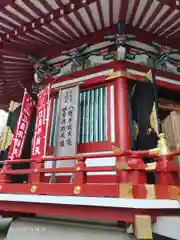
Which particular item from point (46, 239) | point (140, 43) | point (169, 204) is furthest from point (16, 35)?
point (169, 204)

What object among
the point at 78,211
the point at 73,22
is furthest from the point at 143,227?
the point at 73,22

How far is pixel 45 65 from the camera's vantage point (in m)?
5.50

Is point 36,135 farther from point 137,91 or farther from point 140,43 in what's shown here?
point 140,43

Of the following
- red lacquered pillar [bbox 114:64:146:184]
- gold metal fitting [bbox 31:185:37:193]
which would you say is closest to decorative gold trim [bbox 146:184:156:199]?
red lacquered pillar [bbox 114:64:146:184]

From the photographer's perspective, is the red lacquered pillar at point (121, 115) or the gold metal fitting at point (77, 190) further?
the red lacquered pillar at point (121, 115)

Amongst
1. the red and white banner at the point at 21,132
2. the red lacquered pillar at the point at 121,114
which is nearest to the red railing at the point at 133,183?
the red lacquered pillar at the point at 121,114

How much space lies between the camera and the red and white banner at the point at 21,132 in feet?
15.7

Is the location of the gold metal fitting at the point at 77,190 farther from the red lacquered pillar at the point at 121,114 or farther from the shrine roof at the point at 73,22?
the shrine roof at the point at 73,22

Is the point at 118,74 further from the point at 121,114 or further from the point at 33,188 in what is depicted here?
the point at 33,188

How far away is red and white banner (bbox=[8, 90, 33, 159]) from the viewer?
4777mm

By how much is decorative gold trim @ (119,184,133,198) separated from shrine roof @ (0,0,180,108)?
3.18 metres

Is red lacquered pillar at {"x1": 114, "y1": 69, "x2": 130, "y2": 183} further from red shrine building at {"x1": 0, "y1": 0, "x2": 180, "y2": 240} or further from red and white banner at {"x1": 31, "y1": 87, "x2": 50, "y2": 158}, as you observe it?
red and white banner at {"x1": 31, "y1": 87, "x2": 50, "y2": 158}

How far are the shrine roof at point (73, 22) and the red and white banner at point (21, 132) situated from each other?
1297 mm

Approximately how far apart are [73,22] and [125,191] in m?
3.47
